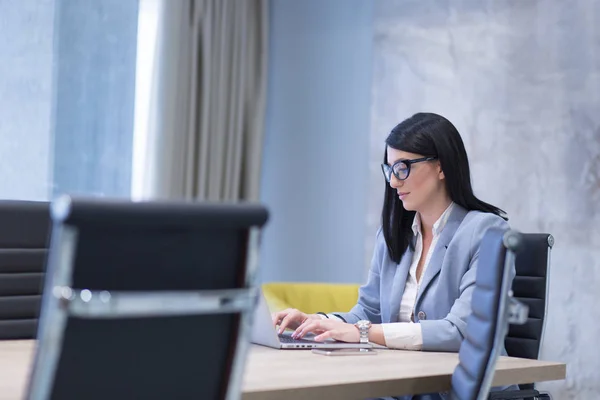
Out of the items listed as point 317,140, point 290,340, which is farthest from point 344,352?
point 317,140

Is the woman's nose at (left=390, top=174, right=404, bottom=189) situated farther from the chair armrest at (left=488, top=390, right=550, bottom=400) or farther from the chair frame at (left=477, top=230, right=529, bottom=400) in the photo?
the chair frame at (left=477, top=230, right=529, bottom=400)

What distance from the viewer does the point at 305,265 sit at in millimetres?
5254

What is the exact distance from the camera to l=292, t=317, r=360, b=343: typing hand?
2.46 metres

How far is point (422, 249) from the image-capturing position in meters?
2.92

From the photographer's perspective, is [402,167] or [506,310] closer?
[506,310]

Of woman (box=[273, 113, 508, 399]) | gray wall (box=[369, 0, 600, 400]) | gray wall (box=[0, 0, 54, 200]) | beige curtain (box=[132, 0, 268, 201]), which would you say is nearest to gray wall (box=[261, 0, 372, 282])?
beige curtain (box=[132, 0, 268, 201])

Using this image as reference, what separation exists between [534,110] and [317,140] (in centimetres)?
146

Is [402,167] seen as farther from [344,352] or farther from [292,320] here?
[344,352]

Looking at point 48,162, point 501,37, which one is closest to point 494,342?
point 501,37

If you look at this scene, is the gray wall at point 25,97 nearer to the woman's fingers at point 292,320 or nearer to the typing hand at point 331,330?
the woman's fingers at point 292,320

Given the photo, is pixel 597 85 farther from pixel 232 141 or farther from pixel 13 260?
pixel 13 260

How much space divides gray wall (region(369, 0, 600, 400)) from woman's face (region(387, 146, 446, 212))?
56.3 inches

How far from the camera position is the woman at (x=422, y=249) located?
2508mm

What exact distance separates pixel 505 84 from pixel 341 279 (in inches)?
59.5
